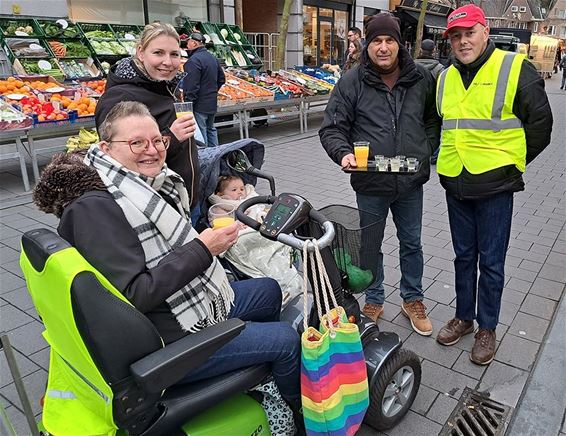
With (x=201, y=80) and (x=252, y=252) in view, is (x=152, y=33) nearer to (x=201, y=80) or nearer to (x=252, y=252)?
(x=252, y=252)

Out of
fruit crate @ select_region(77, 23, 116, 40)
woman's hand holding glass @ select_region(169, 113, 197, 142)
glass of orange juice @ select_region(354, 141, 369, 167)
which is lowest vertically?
glass of orange juice @ select_region(354, 141, 369, 167)

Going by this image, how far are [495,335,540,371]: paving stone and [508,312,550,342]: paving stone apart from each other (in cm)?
6

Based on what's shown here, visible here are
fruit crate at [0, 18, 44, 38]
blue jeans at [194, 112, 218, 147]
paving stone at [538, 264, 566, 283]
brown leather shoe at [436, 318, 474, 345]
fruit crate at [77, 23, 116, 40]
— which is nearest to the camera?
brown leather shoe at [436, 318, 474, 345]

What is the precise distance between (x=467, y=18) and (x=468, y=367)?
192cm

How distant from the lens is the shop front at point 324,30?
1572 cm

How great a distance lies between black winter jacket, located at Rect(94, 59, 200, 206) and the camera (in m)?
2.50

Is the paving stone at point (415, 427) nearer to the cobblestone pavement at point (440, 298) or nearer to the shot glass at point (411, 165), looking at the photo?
the cobblestone pavement at point (440, 298)

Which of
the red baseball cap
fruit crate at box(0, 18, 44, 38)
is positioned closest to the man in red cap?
the red baseball cap

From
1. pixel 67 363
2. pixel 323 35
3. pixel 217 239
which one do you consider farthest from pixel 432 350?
pixel 323 35

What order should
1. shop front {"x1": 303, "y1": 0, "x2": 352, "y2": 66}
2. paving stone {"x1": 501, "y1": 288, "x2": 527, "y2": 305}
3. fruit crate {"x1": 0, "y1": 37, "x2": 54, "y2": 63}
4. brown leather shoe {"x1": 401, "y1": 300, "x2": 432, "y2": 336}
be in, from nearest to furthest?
brown leather shoe {"x1": 401, "y1": 300, "x2": 432, "y2": 336} < paving stone {"x1": 501, "y1": 288, "x2": 527, "y2": 305} < fruit crate {"x1": 0, "y1": 37, "x2": 54, "y2": 63} < shop front {"x1": 303, "y1": 0, "x2": 352, "y2": 66}

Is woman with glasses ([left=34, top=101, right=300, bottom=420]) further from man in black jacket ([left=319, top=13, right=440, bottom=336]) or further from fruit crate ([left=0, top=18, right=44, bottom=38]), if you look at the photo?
fruit crate ([left=0, top=18, right=44, bottom=38])

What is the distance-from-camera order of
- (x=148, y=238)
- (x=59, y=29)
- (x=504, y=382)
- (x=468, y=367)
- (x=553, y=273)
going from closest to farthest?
(x=148, y=238)
(x=504, y=382)
(x=468, y=367)
(x=553, y=273)
(x=59, y=29)

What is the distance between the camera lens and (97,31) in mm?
8852

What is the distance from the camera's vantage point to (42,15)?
28.8 feet
